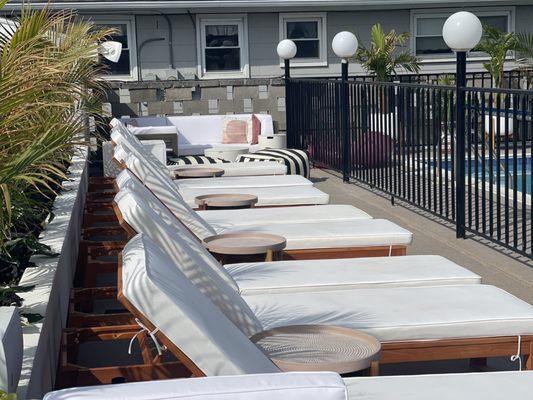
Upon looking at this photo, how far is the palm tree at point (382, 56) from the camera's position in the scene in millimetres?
19969

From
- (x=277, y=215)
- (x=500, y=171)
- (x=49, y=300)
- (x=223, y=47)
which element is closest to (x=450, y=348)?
(x=49, y=300)

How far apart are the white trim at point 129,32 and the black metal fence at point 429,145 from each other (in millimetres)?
5742

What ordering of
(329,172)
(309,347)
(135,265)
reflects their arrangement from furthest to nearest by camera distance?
1. (329,172)
2. (309,347)
3. (135,265)

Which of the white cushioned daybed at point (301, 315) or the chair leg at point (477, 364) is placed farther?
the chair leg at point (477, 364)

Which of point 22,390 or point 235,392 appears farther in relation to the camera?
point 22,390

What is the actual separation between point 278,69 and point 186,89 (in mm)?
4502

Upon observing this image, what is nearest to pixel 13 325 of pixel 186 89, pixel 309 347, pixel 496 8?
pixel 309 347

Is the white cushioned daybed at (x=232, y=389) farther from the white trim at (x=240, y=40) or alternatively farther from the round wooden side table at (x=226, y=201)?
the white trim at (x=240, y=40)

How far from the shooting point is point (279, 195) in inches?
349

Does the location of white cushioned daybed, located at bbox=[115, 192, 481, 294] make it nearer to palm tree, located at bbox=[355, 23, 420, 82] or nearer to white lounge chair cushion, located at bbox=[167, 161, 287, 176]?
white lounge chair cushion, located at bbox=[167, 161, 287, 176]

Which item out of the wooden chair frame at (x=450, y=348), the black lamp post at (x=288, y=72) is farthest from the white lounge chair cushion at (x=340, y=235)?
the black lamp post at (x=288, y=72)

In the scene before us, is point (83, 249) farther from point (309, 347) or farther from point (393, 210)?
point (393, 210)

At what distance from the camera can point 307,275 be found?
5.39m

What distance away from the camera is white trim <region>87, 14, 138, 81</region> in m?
20.2
